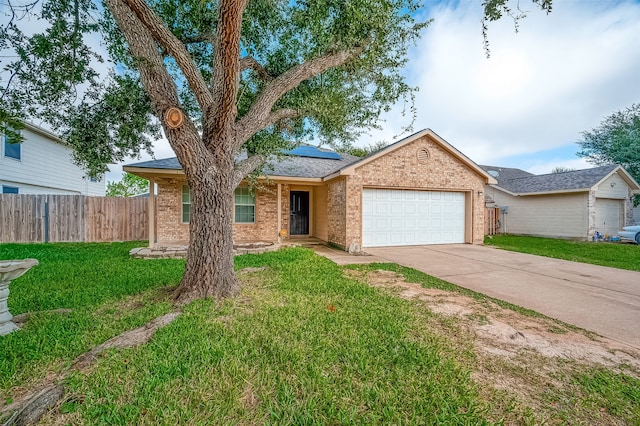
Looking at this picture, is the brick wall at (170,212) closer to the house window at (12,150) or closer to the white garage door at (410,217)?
the white garage door at (410,217)

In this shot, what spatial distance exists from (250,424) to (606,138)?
28.2m

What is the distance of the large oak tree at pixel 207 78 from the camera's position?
3783mm

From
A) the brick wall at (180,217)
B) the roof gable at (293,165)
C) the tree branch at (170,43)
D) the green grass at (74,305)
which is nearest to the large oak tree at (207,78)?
the tree branch at (170,43)

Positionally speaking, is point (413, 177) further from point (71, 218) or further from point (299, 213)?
point (71, 218)

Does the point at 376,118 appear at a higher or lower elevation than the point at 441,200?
higher

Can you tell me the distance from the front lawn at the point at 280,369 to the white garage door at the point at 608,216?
15739 mm

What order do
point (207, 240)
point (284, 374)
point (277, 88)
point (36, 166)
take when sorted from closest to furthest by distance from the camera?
point (284, 374) < point (207, 240) < point (277, 88) < point (36, 166)

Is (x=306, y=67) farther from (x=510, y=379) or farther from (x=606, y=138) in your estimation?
(x=606, y=138)

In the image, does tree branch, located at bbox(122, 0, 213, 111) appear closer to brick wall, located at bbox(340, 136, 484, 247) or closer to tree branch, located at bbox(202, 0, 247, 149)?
tree branch, located at bbox(202, 0, 247, 149)

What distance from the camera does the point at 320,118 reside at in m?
6.03

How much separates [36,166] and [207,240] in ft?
47.8

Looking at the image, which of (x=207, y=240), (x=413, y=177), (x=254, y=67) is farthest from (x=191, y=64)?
(x=413, y=177)

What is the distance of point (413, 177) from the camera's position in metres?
10.2

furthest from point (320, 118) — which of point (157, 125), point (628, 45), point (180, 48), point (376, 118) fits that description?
point (628, 45)
